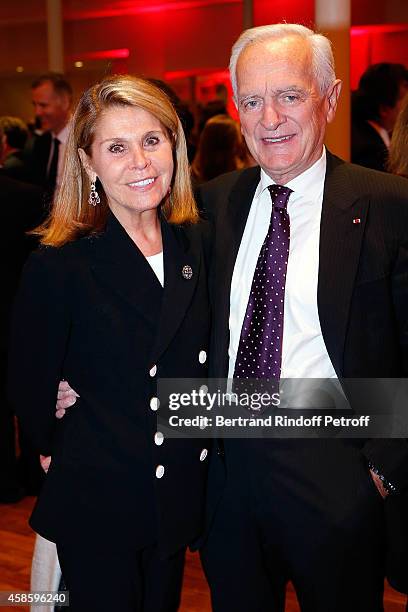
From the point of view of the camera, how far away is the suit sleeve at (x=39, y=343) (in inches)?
71.9

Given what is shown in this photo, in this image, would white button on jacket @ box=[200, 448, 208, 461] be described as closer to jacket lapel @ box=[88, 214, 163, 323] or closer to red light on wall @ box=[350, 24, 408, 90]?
jacket lapel @ box=[88, 214, 163, 323]

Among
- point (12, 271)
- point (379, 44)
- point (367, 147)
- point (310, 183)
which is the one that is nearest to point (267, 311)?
point (310, 183)

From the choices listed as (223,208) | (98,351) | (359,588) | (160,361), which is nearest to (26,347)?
(98,351)

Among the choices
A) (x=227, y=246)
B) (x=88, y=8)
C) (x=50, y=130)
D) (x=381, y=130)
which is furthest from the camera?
(x=88, y=8)

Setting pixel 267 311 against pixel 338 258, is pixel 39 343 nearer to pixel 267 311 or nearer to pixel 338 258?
pixel 267 311

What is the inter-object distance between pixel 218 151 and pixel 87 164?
300 centimetres

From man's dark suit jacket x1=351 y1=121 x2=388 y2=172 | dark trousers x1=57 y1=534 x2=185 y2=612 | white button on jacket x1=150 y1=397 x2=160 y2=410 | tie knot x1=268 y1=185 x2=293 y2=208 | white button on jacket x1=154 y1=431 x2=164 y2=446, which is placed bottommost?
dark trousers x1=57 y1=534 x2=185 y2=612

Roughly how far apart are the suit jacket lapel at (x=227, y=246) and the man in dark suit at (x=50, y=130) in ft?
10.9

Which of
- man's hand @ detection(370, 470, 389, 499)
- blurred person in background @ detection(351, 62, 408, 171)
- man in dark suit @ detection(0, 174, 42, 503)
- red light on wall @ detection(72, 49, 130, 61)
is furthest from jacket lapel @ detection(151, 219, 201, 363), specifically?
red light on wall @ detection(72, 49, 130, 61)

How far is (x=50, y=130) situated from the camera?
5656mm

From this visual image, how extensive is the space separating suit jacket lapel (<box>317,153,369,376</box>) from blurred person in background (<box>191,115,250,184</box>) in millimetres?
2911

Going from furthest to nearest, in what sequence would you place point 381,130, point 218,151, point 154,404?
point 218,151
point 381,130
point 154,404

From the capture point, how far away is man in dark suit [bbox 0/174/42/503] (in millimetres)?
3666

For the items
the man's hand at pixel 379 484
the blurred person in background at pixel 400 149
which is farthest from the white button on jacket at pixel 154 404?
the blurred person in background at pixel 400 149
